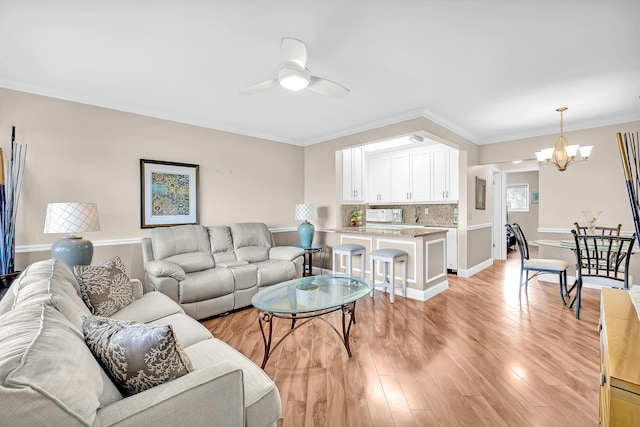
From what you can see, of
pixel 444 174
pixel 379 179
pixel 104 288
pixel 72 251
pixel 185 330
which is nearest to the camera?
pixel 185 330

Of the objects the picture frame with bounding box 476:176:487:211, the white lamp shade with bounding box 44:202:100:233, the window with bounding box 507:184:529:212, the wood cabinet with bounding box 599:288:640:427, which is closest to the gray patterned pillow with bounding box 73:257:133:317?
the white lamp shade with bounding box 44:202:100:233

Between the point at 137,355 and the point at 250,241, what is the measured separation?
314 centimetres

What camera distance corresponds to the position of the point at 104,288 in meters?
2.02

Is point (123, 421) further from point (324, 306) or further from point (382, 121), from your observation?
point (382, 121)

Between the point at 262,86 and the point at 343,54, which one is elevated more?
the point at 343,54

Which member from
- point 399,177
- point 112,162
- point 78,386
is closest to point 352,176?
point 399,177

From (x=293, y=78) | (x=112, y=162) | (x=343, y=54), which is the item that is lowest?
(x=112, y=162)

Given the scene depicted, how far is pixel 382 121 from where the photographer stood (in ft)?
13.1

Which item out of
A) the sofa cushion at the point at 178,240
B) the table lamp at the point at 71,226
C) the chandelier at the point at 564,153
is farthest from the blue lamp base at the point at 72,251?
the chandelier at the point at 564,153

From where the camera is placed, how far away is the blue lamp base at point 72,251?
2656 millimetres

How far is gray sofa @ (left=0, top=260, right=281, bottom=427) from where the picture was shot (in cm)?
69

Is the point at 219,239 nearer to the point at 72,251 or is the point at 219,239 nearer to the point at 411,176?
the point at 72,251

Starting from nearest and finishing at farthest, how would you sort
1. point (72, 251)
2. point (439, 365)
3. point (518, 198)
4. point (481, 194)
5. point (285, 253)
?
point (439, 365)
point (72, 251)
point (285, 253)
point (481, 194)
point (518, 198)

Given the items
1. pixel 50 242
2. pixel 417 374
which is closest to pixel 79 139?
pixel 50 242
